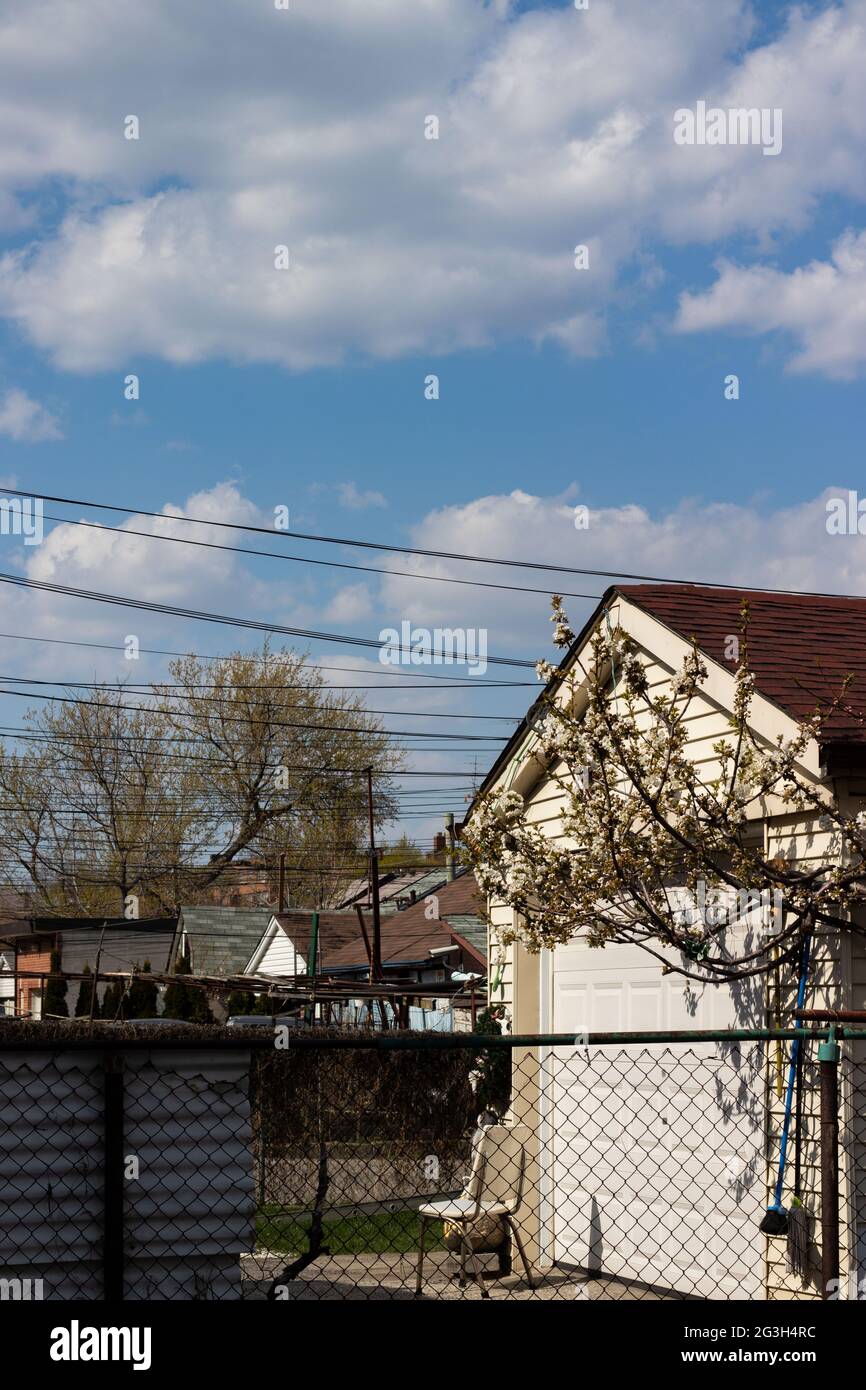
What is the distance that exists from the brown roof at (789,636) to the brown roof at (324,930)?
32656 mm

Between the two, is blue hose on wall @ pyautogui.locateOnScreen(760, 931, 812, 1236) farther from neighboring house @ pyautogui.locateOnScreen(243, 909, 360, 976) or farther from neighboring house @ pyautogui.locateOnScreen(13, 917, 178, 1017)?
neighboring house @ pyautogui.locateOnScreen(13, 917, 178, 1017)

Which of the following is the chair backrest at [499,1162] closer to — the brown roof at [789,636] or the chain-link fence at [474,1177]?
the chain-link fence at [474,1177]

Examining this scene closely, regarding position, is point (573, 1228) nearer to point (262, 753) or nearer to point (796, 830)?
point (796, 830)

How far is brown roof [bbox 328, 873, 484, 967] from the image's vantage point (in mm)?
37062

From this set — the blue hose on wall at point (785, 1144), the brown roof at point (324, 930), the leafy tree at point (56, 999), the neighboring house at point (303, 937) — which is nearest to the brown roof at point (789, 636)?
the blue hose on wall at point (785, 1144)

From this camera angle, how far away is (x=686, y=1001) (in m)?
8.99

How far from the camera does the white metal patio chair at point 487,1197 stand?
30.0 ft

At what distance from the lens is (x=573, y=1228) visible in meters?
10.2

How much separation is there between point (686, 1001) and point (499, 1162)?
9.34 feet

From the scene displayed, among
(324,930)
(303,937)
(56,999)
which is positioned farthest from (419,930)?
(56,999)

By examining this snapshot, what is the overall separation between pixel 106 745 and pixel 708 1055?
130 ft

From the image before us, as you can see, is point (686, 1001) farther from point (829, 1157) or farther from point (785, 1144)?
point (829, 1157)

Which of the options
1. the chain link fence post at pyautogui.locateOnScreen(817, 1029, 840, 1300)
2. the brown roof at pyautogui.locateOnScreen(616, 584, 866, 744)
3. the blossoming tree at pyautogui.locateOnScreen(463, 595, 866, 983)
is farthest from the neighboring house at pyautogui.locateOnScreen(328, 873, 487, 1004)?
the chain link fence post at pyautogui.locateOnScreen(817, 1029, 840, 1300)
